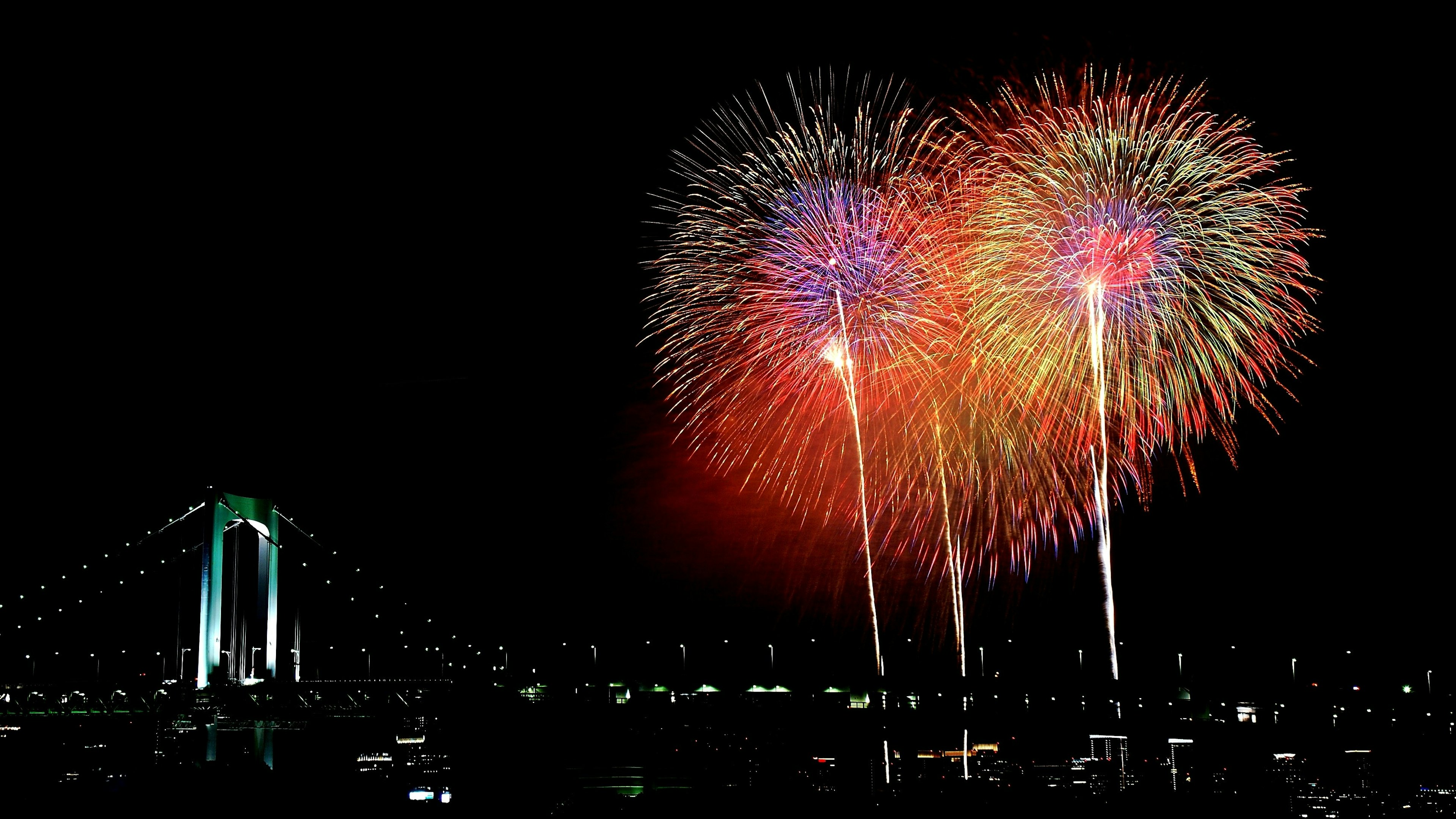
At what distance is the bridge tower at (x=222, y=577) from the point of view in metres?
44.2

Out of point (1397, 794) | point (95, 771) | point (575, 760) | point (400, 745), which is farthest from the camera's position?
point (400, 745)

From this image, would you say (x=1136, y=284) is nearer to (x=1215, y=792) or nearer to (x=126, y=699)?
(x=1215, y=792)

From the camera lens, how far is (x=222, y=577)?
4731 cm

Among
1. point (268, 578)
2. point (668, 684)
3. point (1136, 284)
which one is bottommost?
point (668, 684)

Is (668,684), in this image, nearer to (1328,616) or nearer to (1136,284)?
(1328,616)

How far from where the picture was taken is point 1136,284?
21.4m

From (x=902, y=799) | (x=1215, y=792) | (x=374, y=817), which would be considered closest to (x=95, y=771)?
(x=374, y=817)

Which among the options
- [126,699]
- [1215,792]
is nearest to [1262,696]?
[1215,792]

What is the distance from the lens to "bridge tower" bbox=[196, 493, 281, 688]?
4425 cm

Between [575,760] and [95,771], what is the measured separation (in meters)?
10.5

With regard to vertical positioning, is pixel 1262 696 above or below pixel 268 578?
below

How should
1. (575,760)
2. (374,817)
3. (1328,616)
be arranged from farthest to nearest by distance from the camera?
(1328,616), (575,760), (374,817)

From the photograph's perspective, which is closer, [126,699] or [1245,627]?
[126,699]

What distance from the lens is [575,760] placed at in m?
32.2
